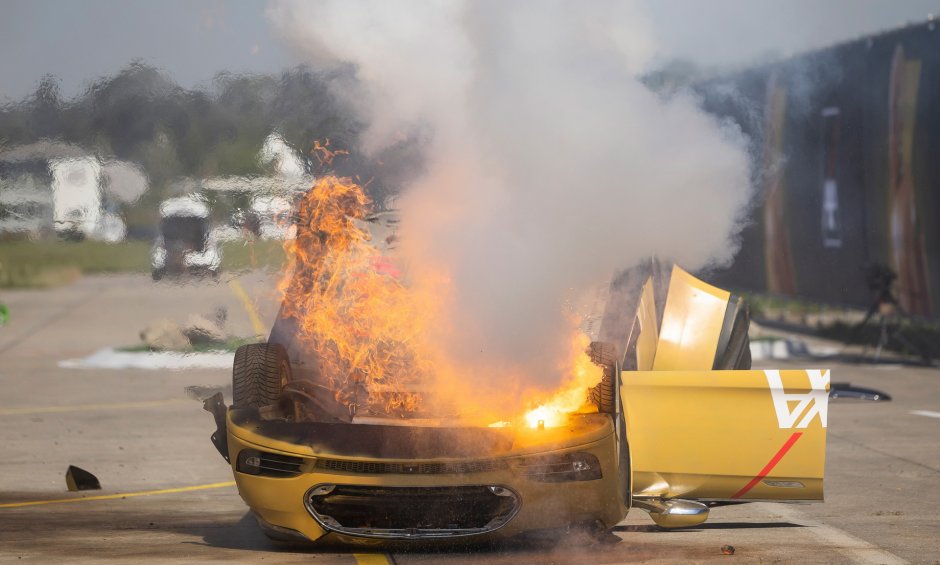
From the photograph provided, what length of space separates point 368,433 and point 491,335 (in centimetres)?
95

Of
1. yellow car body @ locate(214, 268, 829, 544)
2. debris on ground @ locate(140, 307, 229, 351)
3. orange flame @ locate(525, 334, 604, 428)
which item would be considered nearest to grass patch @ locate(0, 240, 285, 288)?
debris on ground @ locate(140, 307, 229, 351)

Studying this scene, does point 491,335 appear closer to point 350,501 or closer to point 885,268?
point 350,501

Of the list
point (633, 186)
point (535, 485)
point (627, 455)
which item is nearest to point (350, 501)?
point (535, 485)

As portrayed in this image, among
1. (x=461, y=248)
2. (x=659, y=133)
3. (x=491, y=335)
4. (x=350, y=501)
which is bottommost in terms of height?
(x=350, y=501)

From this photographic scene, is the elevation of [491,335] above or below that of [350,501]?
above

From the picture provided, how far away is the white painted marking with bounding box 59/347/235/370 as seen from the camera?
15.7m

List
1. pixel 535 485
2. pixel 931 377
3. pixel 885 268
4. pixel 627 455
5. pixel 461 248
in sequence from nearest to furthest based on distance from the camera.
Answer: pixel 535 485
pixel 627 455
pixel 461 248
pixel 931 377
pixel 885 268

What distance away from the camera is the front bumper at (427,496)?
6062mm

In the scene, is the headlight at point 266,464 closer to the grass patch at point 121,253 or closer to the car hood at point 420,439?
the car hood at point 420,439

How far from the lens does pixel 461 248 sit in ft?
23.2

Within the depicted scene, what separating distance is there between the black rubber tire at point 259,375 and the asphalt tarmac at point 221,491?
750 mm

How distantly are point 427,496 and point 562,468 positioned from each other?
676mm

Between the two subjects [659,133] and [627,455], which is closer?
[627,455]

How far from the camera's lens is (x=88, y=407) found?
42.2 ft
